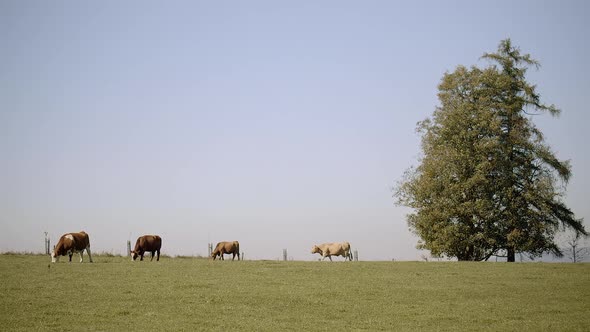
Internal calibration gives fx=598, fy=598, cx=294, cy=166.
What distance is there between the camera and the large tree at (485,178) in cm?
4441

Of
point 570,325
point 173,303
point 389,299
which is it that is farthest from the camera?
point 389,299

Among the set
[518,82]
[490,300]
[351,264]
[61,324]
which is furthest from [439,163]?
[61,324]

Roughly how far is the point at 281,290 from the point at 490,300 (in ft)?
29.0

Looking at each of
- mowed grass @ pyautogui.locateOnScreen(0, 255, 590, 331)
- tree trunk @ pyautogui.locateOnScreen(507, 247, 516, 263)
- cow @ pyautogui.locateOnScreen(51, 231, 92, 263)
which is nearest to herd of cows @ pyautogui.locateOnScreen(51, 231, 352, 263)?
cow @ pyautogui.locateOnScreen(51, 231, 92, 263)

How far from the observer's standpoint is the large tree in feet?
146

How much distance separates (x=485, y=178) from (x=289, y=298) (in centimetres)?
2446

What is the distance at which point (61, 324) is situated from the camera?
18922 mm

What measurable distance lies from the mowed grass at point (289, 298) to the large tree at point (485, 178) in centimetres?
948

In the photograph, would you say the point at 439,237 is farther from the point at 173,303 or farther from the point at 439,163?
the point at 173,303

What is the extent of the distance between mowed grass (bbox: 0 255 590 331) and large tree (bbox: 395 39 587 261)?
9.48m

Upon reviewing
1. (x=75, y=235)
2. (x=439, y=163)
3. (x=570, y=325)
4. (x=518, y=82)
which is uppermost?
(x=518, y=82)

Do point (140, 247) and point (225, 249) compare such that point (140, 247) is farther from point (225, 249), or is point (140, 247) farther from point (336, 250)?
point (336, 250)

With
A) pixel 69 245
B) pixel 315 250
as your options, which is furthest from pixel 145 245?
pixel 315 250

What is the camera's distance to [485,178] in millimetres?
43938
